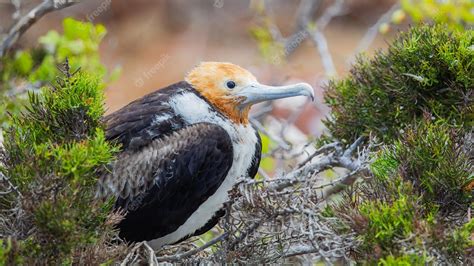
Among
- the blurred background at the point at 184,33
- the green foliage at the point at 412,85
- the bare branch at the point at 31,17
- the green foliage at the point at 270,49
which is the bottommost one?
the green foliage at the point at 412,85

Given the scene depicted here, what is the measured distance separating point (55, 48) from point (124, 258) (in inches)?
61.5

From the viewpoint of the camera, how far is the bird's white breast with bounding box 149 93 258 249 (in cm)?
256

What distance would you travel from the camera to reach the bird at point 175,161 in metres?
2.40

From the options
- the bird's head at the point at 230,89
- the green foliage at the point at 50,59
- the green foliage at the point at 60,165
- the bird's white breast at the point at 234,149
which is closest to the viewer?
the green foliage at the point at 60,165

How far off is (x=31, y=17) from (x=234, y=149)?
1005 millimetres

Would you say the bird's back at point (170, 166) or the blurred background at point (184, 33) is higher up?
the blurred background at point (184, 33)

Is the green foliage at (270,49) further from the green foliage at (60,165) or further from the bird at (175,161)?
the green foliage at (60,165)

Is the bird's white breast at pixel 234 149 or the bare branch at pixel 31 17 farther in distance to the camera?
the bare branch at pixel 31 17

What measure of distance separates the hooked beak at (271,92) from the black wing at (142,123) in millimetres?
278

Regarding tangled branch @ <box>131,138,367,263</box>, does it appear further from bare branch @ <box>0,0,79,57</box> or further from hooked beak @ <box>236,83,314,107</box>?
bare branch @ <box>0,0,79,57</box>

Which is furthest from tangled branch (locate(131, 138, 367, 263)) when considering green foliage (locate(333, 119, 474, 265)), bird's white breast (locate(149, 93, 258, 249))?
bird's white breast (locate(149, 93, 258, 249))

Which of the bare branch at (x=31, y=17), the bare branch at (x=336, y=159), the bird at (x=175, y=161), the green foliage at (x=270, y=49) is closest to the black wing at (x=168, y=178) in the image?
the bird at (x=175, y=161)

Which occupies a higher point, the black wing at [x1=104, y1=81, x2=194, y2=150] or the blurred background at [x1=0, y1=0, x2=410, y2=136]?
the blurred background at [x1=0, y1=0, x2=410, y2=136]

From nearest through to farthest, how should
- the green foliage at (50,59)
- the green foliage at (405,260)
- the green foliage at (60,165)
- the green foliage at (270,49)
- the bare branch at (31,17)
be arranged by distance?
the green foliage at (405,260)
the green foliage at (60,165)
the bare branch at (31,17)
the green foliage at (50,59)
the green foliage at (270,49)
